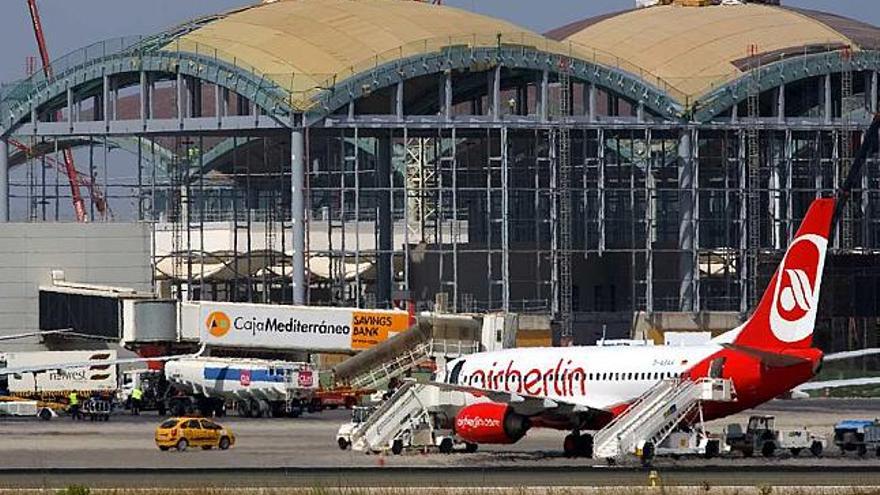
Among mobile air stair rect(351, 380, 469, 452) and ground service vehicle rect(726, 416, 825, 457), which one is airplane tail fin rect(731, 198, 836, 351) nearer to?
ground service vehicle rect(726, 416, 825, 457)

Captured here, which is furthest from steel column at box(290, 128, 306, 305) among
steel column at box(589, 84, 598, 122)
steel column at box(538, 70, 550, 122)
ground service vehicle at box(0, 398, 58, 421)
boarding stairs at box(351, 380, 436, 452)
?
boarding stairs at box(351, 380, 436, 452)

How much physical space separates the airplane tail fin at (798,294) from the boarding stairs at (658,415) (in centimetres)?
196

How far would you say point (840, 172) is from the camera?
137m

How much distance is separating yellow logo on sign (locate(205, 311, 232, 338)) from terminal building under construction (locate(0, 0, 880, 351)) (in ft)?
47.5

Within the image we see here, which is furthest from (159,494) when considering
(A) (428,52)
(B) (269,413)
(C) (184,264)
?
(C) (184,264)

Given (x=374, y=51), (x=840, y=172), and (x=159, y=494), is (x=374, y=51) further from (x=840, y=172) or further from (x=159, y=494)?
(x=159, y=494)

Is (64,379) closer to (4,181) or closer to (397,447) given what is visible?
(4,181)

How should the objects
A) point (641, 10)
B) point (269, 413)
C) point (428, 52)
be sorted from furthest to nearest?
point (641, 10) < point (428, 52) < point (269, 413)

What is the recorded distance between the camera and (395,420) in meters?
78.1

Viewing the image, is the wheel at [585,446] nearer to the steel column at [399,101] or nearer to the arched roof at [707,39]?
the steel column at [399,101]

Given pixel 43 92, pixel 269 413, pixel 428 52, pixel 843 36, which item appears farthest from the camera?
pixel 843 36

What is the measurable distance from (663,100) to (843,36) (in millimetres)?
22312

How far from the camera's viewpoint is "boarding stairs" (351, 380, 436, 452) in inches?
3071

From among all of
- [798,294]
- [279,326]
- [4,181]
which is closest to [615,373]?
[798,294]
